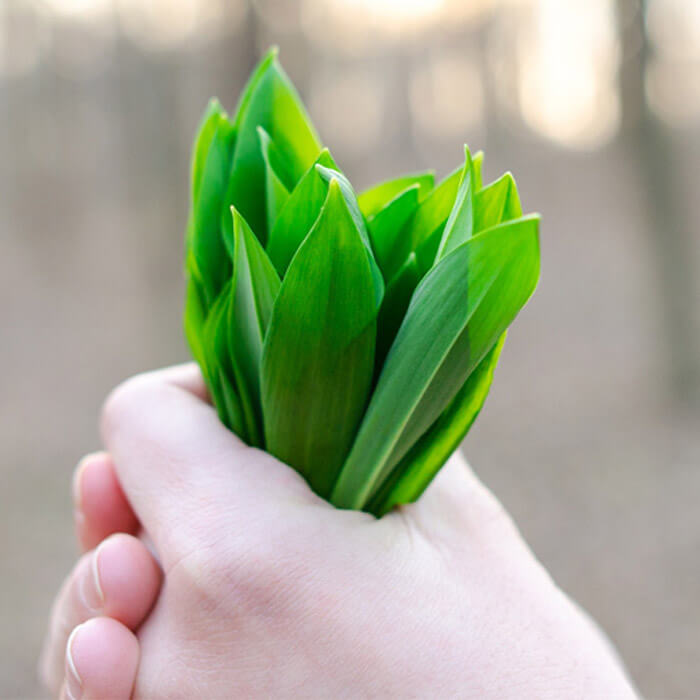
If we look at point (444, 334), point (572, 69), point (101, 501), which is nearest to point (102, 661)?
point (101, 501)

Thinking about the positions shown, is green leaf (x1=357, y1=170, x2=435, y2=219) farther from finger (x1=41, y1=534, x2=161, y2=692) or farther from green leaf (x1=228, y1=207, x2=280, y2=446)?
finger (x1=41, y1=534, x2=161, y2=692)

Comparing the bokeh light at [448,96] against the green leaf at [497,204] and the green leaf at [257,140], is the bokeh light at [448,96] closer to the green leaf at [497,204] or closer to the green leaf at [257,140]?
the green leaf at [257,140]

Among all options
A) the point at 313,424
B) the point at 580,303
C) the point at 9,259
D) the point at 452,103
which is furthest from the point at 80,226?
the point at 313,424

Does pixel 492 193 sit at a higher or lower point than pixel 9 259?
higher

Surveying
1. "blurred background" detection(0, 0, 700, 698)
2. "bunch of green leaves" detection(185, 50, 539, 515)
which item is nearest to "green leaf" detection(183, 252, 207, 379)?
"bunch of green leaves" detection(185, 50, 539, 515)

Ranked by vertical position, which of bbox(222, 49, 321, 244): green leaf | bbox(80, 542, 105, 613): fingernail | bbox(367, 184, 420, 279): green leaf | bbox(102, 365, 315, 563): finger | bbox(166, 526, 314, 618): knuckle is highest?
bbox(222, 49, 321, 244): green leaf

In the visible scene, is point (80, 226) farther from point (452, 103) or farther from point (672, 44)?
point (672, 44)
